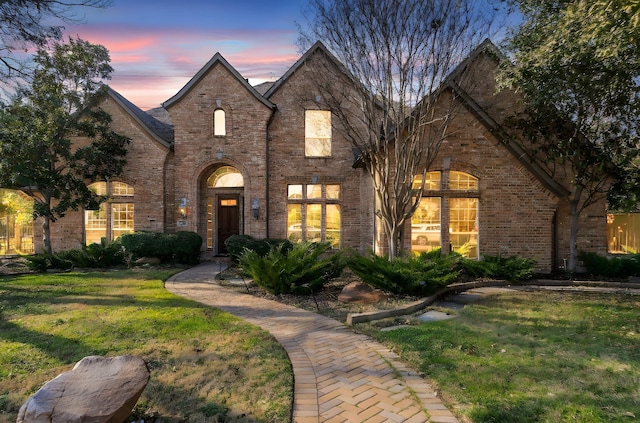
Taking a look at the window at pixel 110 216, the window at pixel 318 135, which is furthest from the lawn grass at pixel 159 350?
the window at pixel 318 135

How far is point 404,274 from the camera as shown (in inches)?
317

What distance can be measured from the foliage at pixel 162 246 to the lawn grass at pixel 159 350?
5.01 metres

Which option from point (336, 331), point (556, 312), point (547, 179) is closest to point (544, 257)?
point (547, 179)

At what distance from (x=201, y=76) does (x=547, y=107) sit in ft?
39.8

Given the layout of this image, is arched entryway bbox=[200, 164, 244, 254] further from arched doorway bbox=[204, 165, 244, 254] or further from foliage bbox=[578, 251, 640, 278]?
foliage bbox=[578, 251, 640, 278]

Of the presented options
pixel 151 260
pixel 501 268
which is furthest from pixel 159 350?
pixel 151 260

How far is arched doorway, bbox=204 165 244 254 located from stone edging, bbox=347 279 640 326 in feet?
31.2

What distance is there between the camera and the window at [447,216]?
41.1 feet

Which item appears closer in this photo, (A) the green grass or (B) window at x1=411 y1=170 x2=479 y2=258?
(A) the green grass

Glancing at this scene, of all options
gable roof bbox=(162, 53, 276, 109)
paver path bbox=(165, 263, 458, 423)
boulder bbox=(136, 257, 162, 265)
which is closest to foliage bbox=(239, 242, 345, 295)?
paver path bbox=(165, 263, 458, 423)

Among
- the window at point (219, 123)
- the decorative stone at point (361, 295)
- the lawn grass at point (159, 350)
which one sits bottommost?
the lawn grass at point (159, 350)

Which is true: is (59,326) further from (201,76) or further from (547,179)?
(547,179)

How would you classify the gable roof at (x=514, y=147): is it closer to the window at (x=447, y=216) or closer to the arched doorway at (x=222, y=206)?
the window at (x=447, y=216)

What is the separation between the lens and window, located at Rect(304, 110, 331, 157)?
15625 millimetres
